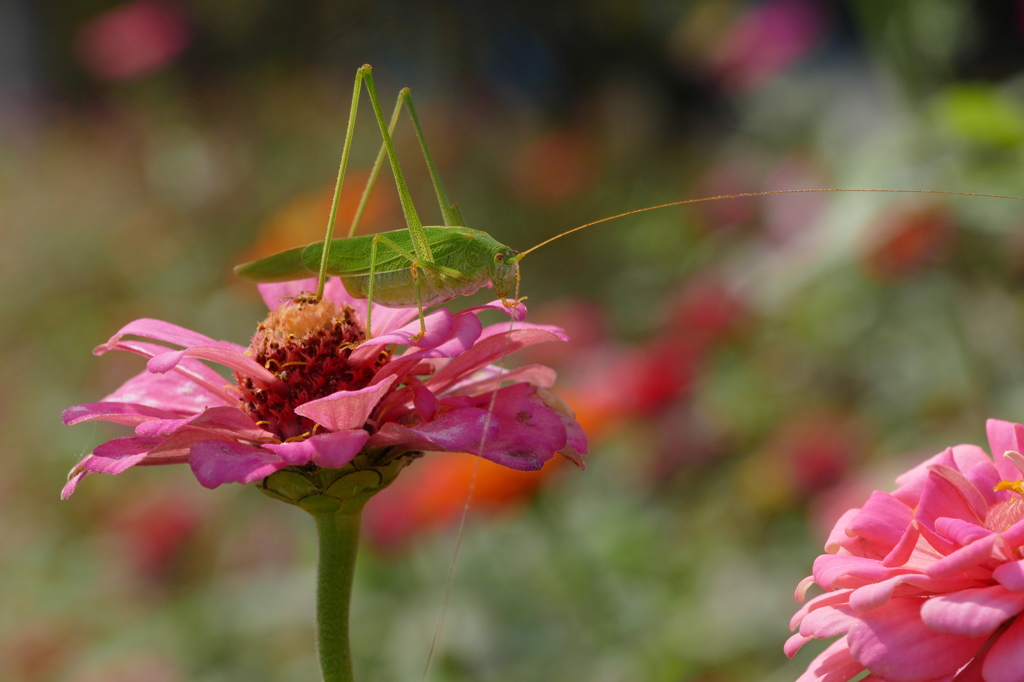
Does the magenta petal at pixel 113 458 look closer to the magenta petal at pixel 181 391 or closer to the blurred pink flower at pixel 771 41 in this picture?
the magenta petal at pixel 181 391

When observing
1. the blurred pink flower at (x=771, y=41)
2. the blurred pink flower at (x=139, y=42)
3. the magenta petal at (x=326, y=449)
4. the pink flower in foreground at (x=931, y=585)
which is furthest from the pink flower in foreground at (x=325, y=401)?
the blurred pink flower at (x=139, y=42)

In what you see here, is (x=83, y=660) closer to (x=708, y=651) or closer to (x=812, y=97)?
(x=708, y=651)

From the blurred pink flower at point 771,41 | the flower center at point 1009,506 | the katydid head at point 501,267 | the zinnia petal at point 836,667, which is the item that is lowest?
the zinnia petal at point 836,667

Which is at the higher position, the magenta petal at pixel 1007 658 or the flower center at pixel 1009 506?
the flower center at pixel 1009 506

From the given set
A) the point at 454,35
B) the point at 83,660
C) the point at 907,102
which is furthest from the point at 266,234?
the point at 454,35

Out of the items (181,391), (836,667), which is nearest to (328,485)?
(181,391)

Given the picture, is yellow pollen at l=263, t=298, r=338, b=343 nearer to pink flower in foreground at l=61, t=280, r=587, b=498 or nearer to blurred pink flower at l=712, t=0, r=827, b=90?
pink flower in foreground at l=61, t=280, r=587, b=498

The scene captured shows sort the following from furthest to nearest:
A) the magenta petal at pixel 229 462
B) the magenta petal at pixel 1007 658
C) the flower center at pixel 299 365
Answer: the flower center at pixel 299 365 → the magenta petal at pixel 229 462 → the magenta petal at pixel 1007 658
